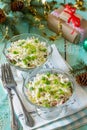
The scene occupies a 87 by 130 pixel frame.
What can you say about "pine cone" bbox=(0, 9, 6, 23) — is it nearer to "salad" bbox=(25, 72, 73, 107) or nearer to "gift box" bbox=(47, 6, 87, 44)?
"gift box" bbox=(47, 6, 87, 44)

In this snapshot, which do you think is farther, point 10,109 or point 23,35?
point 23,35

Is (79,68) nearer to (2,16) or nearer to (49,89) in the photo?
(49,89)

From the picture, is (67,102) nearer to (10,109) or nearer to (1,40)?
(10,109)

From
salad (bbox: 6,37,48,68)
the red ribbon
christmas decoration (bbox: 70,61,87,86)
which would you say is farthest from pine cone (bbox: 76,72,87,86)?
the red ribbon

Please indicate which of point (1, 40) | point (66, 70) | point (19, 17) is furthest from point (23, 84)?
point (19, 17)

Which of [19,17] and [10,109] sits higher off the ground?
[19,17]

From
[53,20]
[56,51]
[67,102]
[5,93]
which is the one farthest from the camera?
[53,20]
